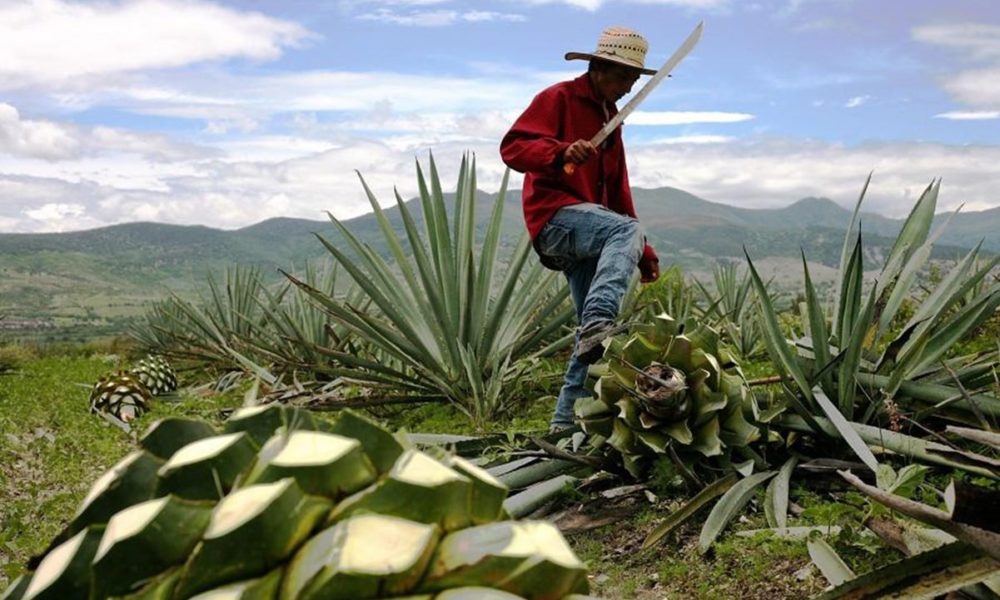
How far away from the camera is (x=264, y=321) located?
1003cm

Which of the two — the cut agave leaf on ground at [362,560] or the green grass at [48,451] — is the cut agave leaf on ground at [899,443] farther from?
the green grass at [48,451]

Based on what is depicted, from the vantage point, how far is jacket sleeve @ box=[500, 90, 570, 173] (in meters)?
4.37

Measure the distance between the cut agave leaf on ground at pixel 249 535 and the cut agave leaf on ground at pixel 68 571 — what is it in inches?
5.7

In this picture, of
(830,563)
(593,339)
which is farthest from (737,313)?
(830,563)

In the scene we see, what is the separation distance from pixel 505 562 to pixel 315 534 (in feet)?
0.59

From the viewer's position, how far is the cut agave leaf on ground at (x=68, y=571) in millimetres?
927

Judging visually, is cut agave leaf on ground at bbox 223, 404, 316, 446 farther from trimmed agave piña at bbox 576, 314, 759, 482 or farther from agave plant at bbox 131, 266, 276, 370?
agave plant at bbox 131, 266, 276, 370

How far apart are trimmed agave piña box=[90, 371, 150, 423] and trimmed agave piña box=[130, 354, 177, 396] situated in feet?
1.38

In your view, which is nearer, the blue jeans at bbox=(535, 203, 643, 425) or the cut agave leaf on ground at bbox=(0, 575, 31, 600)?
the cut agave leaf on ground at bbox=(0, 575, 31, 600)

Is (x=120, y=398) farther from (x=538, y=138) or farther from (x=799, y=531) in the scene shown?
(x=799, y=531)

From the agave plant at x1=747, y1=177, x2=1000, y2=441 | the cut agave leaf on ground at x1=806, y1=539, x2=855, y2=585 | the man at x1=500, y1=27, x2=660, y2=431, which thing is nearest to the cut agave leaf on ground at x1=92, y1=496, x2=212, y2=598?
the cut agave leaf on ground at x1=806, y1=539, x2=855, y2=585

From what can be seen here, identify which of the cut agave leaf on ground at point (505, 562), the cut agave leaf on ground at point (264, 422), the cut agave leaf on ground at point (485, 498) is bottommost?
the cut agave leaf on ground at point (505, 562)

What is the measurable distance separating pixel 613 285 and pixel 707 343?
103cm

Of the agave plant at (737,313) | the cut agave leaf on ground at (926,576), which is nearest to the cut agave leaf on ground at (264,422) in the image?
the cut agave leaf on ground at (926,576)
